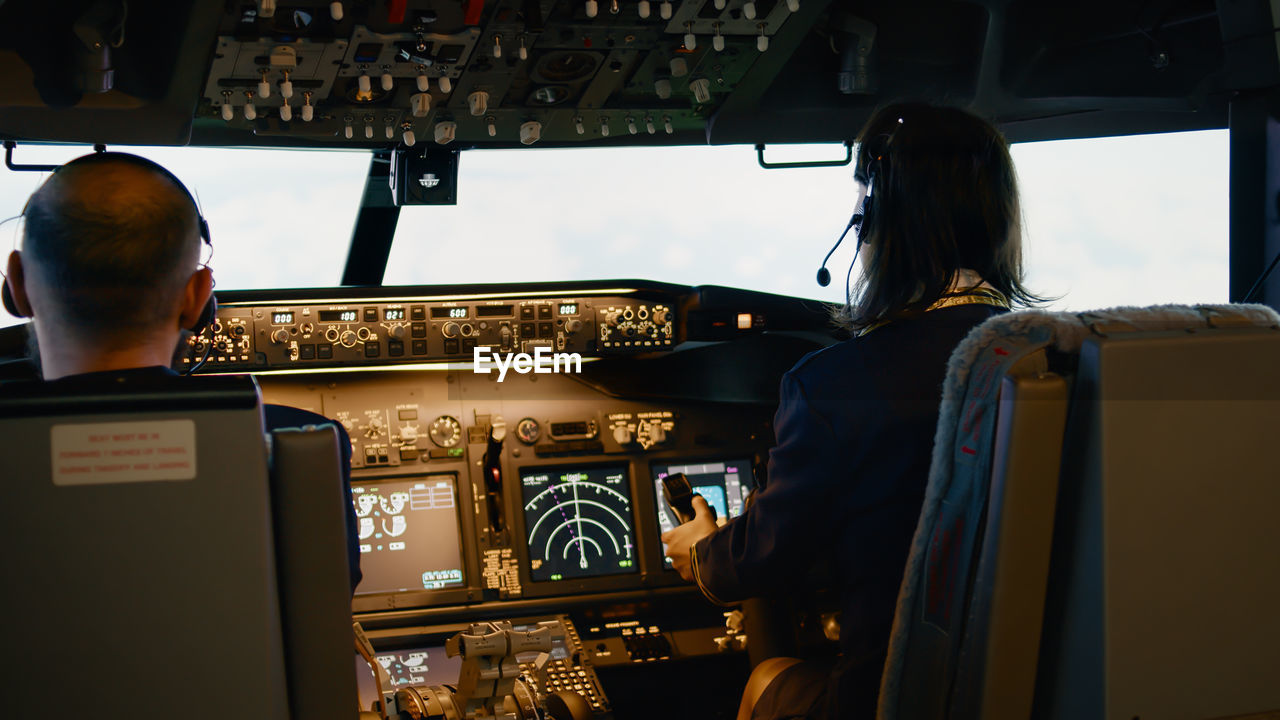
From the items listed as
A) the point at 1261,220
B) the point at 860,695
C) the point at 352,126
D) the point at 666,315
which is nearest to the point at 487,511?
the point at 666,315

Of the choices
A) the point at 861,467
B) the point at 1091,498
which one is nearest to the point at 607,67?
the point at 861,467

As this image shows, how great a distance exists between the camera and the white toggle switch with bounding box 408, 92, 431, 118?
6.96 feet

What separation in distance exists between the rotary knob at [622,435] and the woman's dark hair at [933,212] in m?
1.28

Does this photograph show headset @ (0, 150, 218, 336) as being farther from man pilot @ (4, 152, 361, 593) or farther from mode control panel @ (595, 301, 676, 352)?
mode control panel @ (595, 301, 676, 352)

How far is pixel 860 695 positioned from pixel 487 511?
1395 mm

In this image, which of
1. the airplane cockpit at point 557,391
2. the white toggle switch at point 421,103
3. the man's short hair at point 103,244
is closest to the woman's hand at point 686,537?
the airplane cockpit at point 557,391

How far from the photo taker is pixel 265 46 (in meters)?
1.86

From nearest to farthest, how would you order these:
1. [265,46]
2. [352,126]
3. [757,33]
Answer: [265,46] < [757,33] < [352,126]

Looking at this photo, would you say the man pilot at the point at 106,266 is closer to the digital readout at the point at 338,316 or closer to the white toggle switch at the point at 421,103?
the white toggle switch at the point at 421,103

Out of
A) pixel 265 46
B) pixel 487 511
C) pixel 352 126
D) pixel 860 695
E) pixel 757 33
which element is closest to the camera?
pixel 860 695

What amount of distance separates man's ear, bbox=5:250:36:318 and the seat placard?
0.28 meters

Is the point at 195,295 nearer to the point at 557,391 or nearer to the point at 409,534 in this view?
the point at 409,534

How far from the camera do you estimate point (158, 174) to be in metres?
1.16

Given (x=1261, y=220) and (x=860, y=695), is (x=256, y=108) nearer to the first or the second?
(x=860, y=695)
